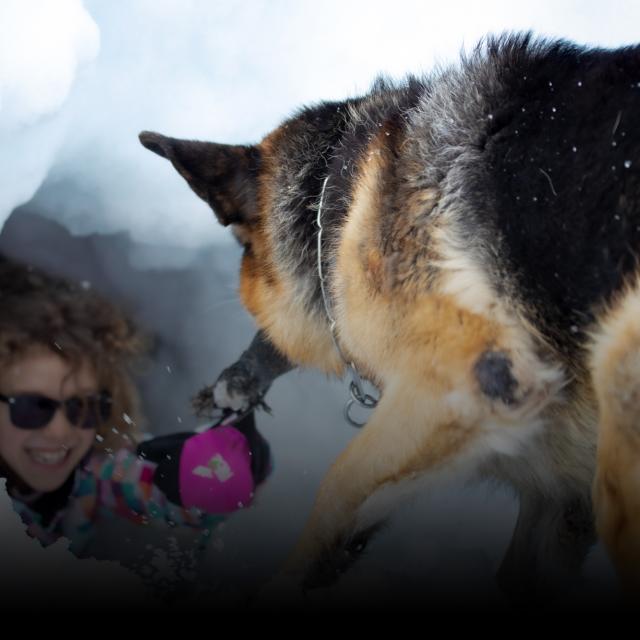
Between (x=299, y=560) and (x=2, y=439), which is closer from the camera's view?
(x=299, y=560)

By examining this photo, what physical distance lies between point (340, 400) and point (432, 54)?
5.66 ft

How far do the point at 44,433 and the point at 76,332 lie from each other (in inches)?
17.1

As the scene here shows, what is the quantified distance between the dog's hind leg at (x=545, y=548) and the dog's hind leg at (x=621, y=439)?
0.62 metres

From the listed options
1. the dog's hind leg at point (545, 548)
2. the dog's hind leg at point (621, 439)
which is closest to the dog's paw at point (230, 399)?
the dog's hind leg at point (545, 548)

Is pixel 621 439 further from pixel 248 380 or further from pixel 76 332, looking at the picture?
pixel 76 332

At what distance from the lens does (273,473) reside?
9.51 ft

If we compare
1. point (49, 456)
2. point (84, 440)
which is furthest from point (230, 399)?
point (49, 456)

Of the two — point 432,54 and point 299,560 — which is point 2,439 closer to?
point 299,560

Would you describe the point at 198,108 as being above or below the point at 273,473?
above

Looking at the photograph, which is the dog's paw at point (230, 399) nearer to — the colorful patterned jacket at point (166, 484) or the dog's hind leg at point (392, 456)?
the colorful patterned jacket at point (166, 484)

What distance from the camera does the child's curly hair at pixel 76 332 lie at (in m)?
2.62

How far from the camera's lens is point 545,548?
8.01 feet

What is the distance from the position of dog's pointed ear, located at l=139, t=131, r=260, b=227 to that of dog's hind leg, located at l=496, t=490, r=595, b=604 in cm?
141

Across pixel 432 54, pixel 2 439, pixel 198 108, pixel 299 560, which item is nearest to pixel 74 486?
pixel 2 439
